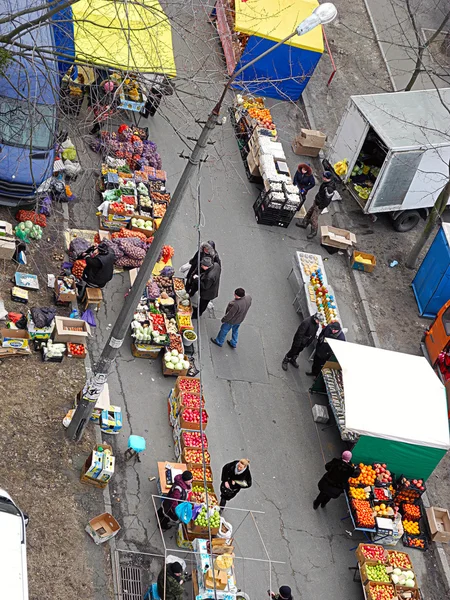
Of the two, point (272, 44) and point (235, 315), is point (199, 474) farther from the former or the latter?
point (272, 44)

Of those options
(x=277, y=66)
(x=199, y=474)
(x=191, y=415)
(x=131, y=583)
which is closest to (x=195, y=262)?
(x=191, y=415)

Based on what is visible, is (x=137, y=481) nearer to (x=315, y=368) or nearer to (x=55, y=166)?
(x=315, y=368)

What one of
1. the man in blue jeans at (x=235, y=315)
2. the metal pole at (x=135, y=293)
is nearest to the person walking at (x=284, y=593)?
the metal pole at (x=135, y=293)

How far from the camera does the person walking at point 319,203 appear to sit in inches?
794

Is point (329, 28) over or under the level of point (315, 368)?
over

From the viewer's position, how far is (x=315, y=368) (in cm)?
1722

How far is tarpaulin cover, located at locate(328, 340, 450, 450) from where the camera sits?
14773 mm

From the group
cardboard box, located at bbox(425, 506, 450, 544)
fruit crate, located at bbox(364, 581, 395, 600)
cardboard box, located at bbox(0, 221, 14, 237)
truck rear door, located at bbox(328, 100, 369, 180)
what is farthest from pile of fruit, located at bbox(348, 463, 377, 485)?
truck rear door, located at bbox(328, 100, 369, 180)

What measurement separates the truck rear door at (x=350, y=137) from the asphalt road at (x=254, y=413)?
99.9 inches

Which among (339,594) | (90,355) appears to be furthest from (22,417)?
(339,594)

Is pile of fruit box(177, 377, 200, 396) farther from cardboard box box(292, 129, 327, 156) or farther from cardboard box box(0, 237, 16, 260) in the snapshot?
cardboard box box(292, 129, 327, 156)

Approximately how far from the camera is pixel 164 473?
13992 mm

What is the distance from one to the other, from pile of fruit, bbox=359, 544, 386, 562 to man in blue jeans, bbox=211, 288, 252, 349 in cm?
488

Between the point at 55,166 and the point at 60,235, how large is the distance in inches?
67.8
